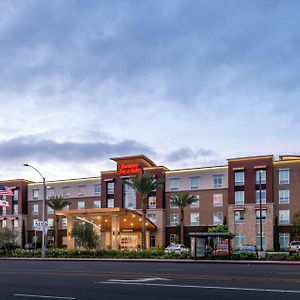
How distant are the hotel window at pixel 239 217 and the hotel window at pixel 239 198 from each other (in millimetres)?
1346

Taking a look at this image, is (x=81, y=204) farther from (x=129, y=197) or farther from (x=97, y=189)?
(x=129, y=197)

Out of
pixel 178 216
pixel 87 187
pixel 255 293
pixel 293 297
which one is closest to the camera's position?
pixel 293 297

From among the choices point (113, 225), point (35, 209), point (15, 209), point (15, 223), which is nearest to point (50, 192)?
point (35, 209)

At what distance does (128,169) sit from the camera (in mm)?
88812

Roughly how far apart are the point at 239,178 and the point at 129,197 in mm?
19400

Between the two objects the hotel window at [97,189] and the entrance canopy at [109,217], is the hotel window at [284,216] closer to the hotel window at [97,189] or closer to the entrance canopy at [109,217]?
the entrance canopy at [109,217]

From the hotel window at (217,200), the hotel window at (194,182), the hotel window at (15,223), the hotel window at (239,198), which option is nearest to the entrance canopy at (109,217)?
the hotel window at (194,182)

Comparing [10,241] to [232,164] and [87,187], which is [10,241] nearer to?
[87,187]

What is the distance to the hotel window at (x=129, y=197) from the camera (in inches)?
3521

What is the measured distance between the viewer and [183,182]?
287ft

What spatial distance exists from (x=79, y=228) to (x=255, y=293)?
4336 centimetres

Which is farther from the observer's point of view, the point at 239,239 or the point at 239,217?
the point at 239,217

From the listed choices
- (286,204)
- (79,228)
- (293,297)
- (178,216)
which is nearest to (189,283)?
(293,297)

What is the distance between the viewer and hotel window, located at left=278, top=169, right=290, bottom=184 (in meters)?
78.3
